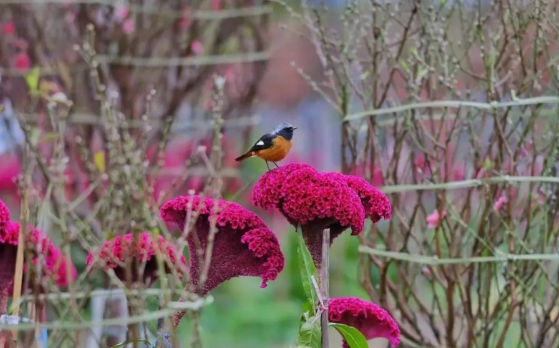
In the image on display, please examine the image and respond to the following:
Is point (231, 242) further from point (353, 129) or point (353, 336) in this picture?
point (353, 129)

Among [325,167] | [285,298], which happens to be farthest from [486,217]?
[325,167]

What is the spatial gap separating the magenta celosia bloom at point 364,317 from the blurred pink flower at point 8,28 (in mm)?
2408

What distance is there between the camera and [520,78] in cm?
247

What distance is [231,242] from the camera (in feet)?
5.05

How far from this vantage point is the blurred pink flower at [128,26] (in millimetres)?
3512

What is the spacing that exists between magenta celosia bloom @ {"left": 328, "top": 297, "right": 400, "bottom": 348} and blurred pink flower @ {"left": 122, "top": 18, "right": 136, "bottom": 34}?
7.07 feet

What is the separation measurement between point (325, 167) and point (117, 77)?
14.4 feet

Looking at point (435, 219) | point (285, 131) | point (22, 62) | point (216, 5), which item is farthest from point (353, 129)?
point (22, 62)

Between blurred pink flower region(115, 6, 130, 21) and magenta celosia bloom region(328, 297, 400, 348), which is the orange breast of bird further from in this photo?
blurred pink flower region(115, 6, 130, 21)

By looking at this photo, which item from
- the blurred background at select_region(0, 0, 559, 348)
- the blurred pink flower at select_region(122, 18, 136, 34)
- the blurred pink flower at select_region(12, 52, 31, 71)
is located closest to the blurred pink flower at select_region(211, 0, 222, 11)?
the blurred background at select_region(0, 0, 559, 348)

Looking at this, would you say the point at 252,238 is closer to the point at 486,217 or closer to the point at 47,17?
the point at 486,217

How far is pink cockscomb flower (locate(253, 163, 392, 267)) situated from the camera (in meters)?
1.45

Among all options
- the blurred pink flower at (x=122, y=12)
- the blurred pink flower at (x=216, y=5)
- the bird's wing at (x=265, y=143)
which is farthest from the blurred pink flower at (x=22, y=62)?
the bird's wing at (x=265, y=143)

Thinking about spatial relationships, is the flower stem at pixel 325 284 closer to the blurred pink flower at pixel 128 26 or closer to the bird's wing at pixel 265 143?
the bird's wing at pixel 265 143
